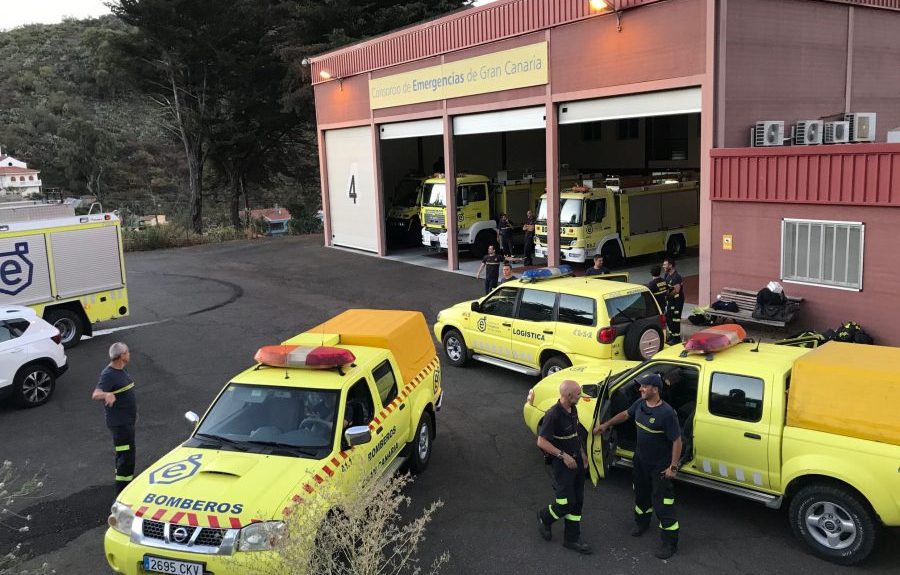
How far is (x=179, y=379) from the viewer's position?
504 inches

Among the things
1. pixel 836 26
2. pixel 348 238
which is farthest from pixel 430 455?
pixel 348 238

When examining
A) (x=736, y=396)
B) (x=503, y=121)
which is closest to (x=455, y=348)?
(x=736, y=396)

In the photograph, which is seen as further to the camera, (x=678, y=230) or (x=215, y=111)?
(x=215, y=111)

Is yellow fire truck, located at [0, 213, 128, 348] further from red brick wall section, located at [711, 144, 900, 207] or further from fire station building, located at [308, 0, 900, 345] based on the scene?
red brick wall section, located at [711, 144, 900, 207]

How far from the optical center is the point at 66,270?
15.0 m

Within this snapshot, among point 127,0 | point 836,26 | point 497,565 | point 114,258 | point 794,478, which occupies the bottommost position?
point 497,565

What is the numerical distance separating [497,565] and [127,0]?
3924 cm

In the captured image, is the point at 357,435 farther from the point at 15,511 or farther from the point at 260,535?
the point at 15,511

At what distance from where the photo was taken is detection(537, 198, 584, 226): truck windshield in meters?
20.8

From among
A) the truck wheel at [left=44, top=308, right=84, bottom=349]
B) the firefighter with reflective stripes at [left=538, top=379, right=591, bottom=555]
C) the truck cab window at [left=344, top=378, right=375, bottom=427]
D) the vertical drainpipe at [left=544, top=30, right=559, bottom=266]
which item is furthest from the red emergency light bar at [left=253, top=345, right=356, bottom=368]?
the vertical drainpipe at [left=544, top=30, right=559, bottom=266]

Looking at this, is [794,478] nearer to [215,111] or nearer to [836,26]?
[836,26]

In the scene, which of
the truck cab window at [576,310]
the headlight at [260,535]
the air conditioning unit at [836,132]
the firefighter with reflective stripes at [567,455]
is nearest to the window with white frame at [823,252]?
the air conditioning unit at [836,132]

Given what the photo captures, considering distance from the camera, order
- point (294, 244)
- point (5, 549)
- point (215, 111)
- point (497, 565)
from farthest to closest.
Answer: point (215, 111), point (294, 244), point (5, 549), point (497, 565)

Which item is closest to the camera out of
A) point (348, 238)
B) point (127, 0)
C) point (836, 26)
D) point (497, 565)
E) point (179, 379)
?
point (497, 565)
